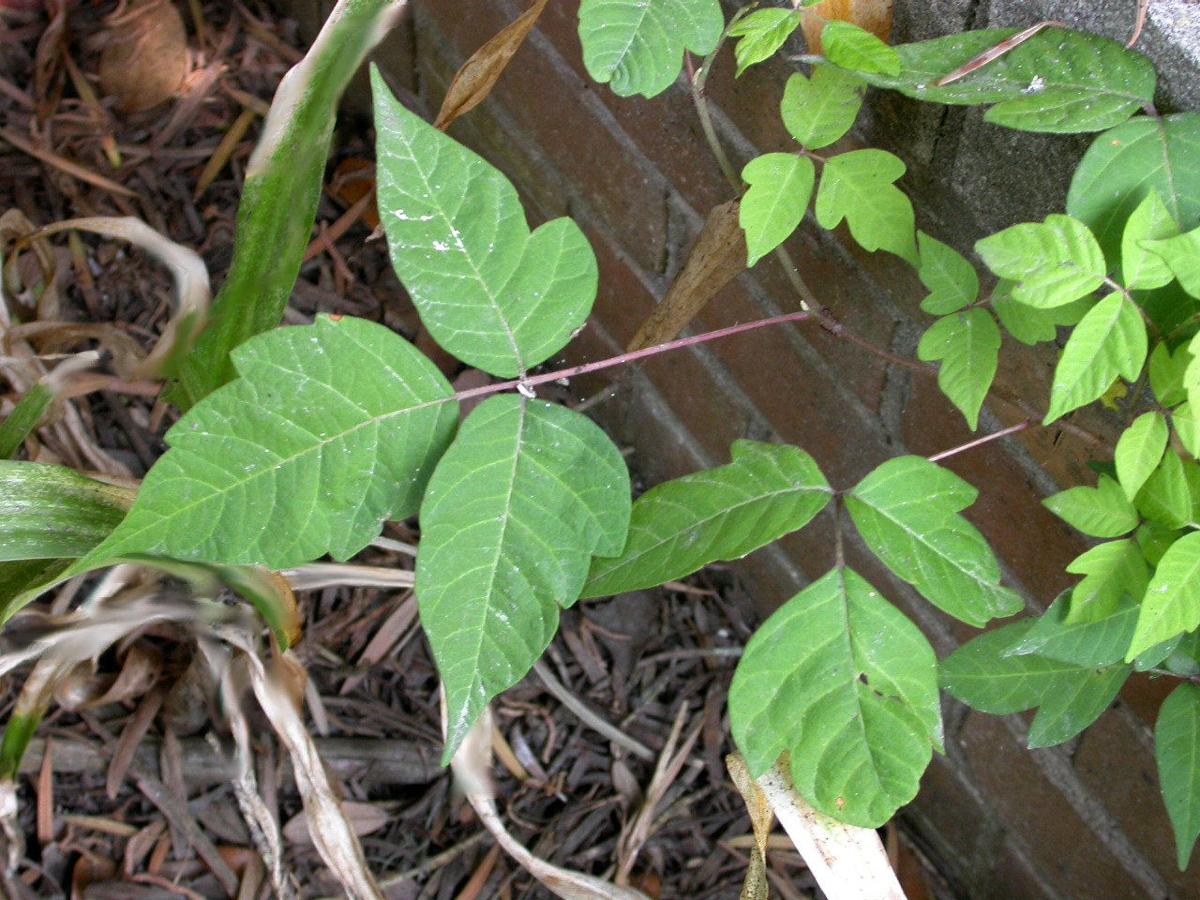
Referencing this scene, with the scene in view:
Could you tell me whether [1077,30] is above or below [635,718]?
above

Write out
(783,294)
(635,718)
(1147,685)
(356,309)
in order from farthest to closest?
(356,309), (635,718), (783,294), (1147,685)

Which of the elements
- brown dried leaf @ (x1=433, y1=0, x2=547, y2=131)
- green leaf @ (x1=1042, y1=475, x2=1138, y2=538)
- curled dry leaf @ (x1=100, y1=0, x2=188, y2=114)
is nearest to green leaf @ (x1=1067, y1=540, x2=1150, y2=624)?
green leaf @ (x1=1042, y1=475, x2=1138, y2=538)

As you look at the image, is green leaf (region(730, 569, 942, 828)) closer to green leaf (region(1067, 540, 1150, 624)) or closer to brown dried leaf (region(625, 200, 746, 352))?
green leaf (region(1067, 540, 1150, 624))

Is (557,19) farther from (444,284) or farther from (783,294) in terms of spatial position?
(444,284)

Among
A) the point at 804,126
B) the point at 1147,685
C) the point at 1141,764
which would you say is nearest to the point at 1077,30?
the point at 804,126

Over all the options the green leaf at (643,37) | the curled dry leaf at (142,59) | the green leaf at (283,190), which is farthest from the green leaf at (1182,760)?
the curled dry leaf at (142,59)

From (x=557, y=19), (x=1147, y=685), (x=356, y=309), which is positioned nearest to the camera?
(x=1147, y=685)
